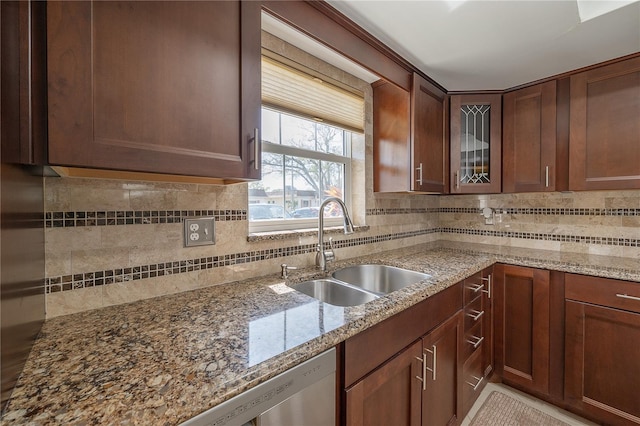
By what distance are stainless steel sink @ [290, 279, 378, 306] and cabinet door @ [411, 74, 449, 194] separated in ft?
2.88

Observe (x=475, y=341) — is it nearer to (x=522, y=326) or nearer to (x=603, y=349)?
(x=522, y=326)

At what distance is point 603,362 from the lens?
156cm

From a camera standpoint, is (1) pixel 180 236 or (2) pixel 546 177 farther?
(2) pixel 546 177

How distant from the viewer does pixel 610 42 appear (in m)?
1.50

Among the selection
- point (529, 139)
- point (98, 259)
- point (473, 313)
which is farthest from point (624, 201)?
point (98, 259)

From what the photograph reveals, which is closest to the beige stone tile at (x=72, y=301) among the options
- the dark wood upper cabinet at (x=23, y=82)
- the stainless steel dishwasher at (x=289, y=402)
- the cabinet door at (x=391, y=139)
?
the dark wood upper cabinet at (x=23, y=82)

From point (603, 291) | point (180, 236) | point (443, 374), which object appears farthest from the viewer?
point (603, 291)

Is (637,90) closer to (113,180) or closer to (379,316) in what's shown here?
(379,316)

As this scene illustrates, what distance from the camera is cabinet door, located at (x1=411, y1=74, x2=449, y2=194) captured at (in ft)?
6.03

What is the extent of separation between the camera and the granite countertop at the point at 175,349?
511 millimetres

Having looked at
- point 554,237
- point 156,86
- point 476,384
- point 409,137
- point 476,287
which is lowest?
point 476,384

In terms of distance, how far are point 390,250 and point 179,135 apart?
5.68 ft

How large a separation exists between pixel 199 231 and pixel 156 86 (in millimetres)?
599

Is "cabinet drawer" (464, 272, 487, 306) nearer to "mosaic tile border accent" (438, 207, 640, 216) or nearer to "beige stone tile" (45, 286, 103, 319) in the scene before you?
"mosaic tile border accent" (438, 207, 640, 216)
